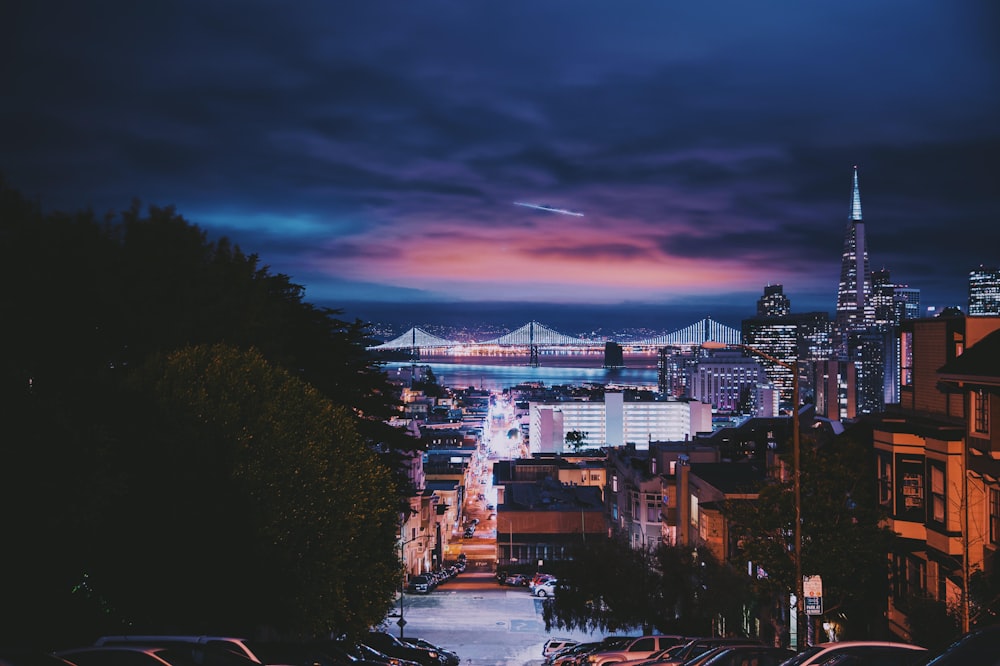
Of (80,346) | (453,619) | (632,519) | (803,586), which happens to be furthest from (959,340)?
(632,519)

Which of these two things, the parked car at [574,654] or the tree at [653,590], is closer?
the parked car at [574,654]

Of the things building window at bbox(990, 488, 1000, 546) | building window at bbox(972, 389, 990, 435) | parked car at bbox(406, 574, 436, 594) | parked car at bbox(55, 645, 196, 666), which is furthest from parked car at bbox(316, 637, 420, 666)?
parked car at bbox(406, 574, 436, 594)

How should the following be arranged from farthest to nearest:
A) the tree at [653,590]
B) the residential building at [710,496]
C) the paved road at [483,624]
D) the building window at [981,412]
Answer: the paved road at [483,624] < the residential building at [710,496] < the tree at [653,590] < the building window at [981,412]

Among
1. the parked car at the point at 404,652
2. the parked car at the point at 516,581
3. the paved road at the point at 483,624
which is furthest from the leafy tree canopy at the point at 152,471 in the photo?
the parked car at the point at 516,581

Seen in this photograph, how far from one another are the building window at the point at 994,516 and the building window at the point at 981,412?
54.7 inches

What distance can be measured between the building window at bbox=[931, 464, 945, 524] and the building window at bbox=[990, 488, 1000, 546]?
1748 millimetres

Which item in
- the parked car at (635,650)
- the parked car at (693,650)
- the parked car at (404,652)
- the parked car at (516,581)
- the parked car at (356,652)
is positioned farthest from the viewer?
the parked car at (516,581)

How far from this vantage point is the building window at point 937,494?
25.4m

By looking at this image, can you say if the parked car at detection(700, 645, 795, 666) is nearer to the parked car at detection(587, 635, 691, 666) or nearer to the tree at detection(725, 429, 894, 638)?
the parked car at detection(587, 635, 691, 666)

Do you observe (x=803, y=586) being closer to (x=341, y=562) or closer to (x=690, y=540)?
(x=341, y=562)

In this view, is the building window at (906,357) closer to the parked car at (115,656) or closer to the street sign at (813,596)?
the street sign at (813,596)

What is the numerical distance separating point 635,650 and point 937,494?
8.44m

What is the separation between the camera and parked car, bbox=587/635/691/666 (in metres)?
24.6

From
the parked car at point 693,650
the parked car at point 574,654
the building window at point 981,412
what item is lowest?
the parked car at point 574,654
